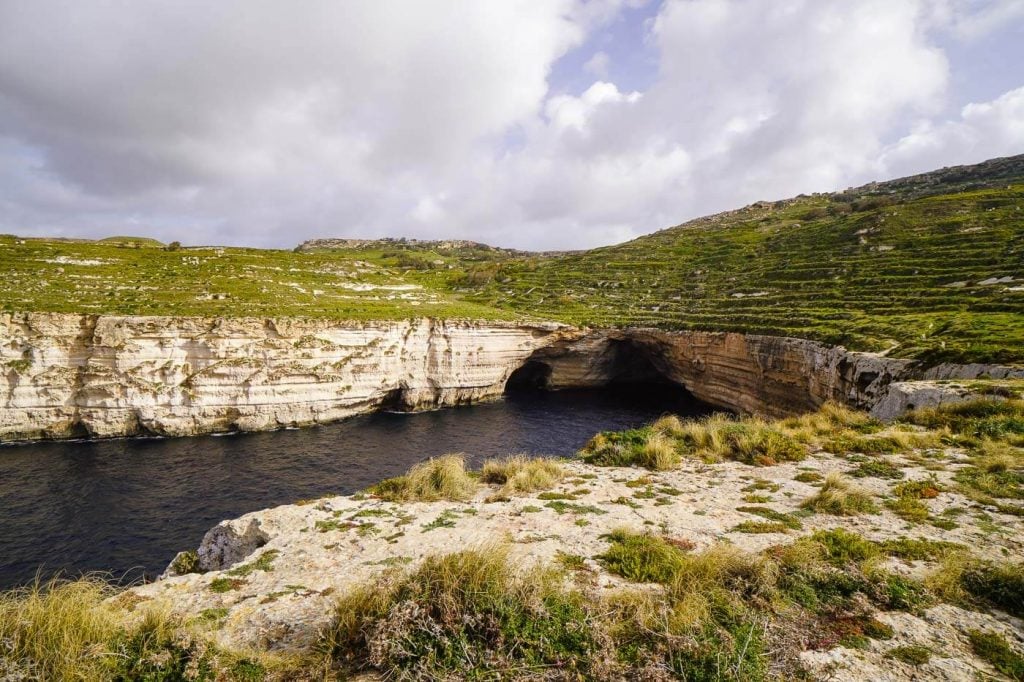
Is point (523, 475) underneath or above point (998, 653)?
underneath

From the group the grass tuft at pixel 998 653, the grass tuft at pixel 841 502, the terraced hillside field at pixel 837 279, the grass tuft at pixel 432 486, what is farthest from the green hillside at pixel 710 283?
the grass tuft at pixel 432 486

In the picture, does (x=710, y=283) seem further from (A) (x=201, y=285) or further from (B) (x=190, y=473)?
(A) (x=201, y=285)

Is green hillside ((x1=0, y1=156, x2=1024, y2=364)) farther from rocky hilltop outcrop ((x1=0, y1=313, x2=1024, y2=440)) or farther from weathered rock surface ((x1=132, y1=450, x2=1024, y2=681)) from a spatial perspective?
weathered rock surface ((x1=132, y1=450, x2=1024, y2=681))

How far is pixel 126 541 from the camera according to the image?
713 inches

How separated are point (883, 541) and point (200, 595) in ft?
37.1

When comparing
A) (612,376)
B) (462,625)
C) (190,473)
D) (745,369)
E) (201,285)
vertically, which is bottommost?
(190,473)

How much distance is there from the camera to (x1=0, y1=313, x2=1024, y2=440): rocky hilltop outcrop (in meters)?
29.8

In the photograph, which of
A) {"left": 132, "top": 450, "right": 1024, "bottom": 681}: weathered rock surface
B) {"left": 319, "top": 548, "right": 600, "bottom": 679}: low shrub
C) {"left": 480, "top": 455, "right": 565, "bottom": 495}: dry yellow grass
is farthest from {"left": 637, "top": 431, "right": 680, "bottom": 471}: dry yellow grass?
{"left": 319, "top": 548, "right": 600, "bottom": 679}: low shrub

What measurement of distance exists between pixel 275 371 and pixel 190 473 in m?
10.6

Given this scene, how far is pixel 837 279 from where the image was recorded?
1620 inches

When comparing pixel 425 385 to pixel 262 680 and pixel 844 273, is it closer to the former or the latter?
pixel 262 680

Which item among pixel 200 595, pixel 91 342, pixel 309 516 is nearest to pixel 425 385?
pixel 91 342

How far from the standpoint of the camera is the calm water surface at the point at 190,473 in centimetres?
1781

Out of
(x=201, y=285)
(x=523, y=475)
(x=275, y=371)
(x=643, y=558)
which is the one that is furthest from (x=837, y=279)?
(x=201, y=285)
